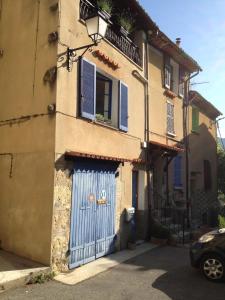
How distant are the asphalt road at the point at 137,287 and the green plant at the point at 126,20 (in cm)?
740

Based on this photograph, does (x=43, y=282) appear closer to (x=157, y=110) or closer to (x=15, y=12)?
(x=15, y=12)

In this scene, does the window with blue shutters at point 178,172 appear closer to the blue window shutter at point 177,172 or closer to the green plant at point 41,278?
the blue window shutter at point 177,172

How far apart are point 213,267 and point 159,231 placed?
4459mm

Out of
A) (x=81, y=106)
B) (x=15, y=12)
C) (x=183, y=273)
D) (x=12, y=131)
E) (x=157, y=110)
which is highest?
(x=15, y=12)

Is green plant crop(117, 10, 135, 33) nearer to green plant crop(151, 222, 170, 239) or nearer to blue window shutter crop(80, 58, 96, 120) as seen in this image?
blue window shutter crop(80, 58, 96, 120)

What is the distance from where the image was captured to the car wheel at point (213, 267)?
7.39 meters

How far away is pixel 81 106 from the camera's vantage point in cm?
860

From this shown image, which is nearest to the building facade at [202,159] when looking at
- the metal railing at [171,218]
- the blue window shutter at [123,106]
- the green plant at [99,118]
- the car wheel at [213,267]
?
the metal railing at [171,218]

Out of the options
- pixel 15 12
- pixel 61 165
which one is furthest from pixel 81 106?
pixel 15 12

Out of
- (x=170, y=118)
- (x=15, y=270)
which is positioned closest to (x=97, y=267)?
(x=15, y=270)

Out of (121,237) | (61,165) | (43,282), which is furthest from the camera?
(121,237)

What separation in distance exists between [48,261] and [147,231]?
203 inches

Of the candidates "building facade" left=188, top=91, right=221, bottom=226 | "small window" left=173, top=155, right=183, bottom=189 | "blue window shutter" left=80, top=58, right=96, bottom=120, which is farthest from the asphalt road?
"building facade" left=188, top=91, right=221, bottom=226

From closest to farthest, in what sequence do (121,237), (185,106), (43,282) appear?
(43,282), (121,237), (185,106)
